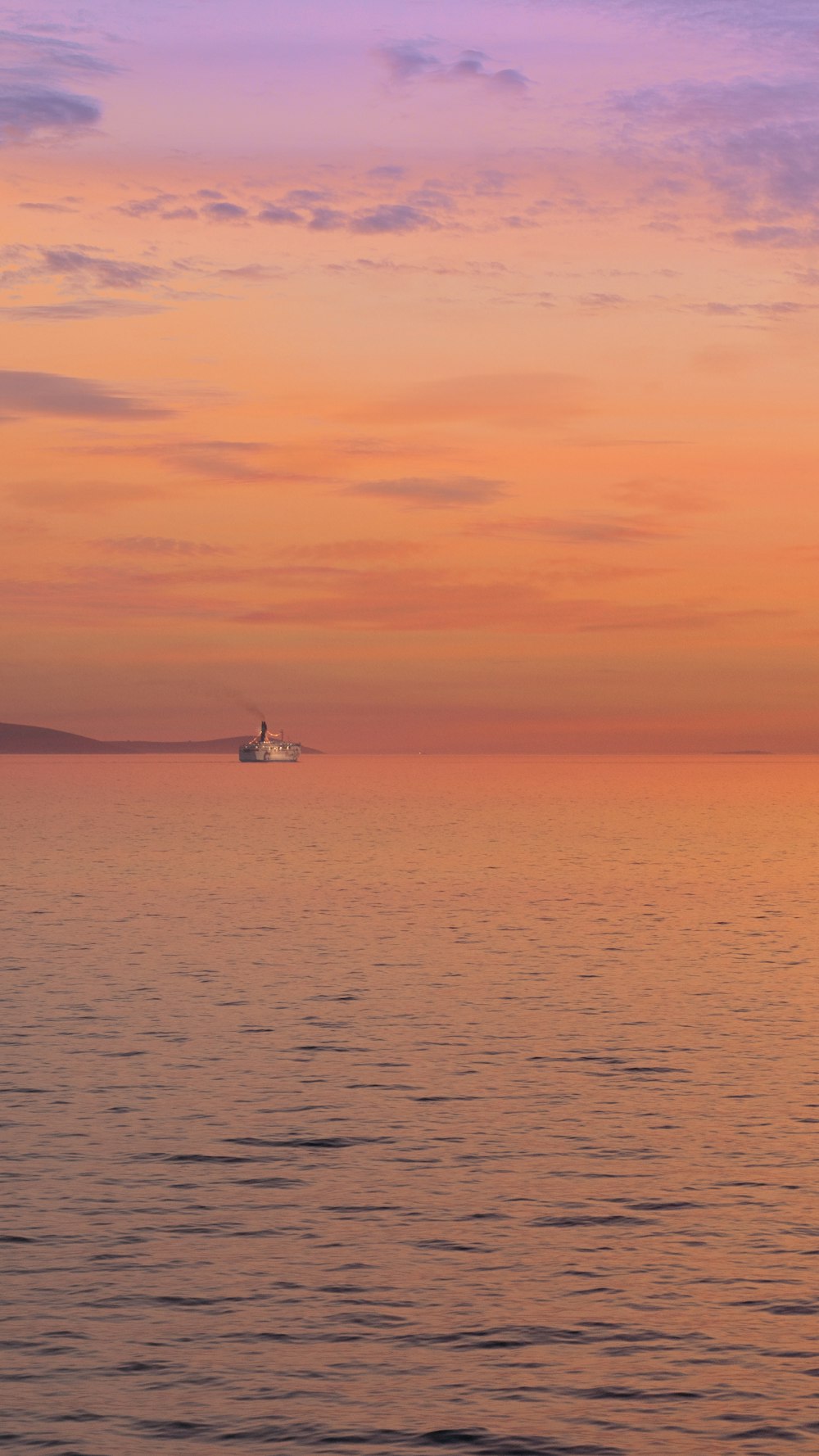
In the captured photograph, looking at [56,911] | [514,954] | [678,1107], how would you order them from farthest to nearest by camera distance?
[56,911]
[514,954]
[678,1107]

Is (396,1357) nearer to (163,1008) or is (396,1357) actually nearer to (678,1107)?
(678,1107)

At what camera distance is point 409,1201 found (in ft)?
98.7

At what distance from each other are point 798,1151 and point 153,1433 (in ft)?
59.2

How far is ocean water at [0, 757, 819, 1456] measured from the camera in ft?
68.7

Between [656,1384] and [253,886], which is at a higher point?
[253,886]

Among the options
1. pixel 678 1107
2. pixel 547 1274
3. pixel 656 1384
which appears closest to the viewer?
pixel 656 1384

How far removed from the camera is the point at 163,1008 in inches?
2143

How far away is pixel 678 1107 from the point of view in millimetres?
38750

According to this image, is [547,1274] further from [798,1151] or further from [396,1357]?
[798,1151]

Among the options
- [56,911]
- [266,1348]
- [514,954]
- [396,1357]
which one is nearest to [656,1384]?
[396,1357]

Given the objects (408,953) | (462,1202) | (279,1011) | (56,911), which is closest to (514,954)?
(408,953)

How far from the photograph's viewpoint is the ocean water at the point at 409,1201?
68.7ft

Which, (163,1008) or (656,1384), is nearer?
(656,1384)

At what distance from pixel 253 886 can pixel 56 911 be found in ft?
68.5
